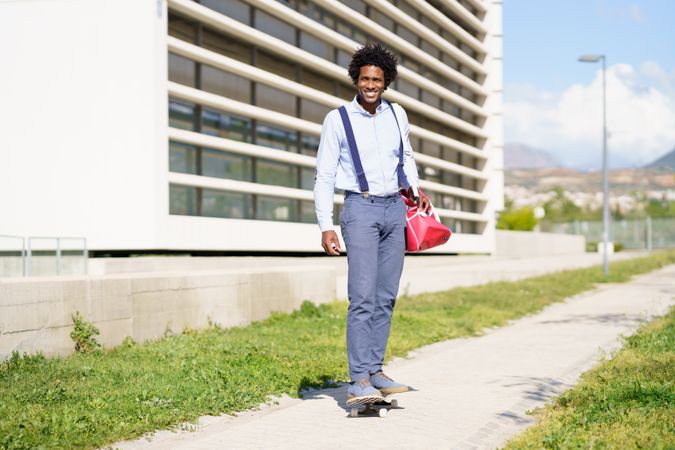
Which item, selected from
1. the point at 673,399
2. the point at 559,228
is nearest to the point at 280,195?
the point at 673,399

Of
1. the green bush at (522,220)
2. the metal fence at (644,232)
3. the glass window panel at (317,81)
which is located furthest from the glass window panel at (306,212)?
the metal fence at (644,232)

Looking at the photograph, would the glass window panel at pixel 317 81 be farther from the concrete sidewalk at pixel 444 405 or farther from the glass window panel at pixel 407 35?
the concrete sidewalk at pixel 444 405

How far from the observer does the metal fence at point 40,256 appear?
65.0 feet

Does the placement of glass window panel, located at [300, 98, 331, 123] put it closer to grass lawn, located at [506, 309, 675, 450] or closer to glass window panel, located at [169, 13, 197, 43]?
glass window panel, located at [169, 13, 197, 43]

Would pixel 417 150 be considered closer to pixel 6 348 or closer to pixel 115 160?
pixel 115 160

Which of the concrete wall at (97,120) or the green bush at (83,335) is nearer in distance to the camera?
the green bush at (83,335)

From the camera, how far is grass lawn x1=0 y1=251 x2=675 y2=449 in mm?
4840

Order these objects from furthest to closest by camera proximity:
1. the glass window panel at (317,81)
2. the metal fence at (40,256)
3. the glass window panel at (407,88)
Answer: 1. the glass window panel at (407,88)
2. the glass window panel at (317,81)
3. the metal fence at (40,256)

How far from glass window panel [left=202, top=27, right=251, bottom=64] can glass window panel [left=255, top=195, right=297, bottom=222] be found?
5.32 metres

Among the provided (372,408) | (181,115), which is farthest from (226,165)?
(372,408)

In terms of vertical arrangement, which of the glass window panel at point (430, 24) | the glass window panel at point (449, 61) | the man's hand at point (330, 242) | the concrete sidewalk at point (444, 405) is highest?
the glass window panel at point (430, 24)

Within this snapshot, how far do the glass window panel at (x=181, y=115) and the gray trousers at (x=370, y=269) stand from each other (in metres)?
23.5

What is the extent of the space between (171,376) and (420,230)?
2211 millimetres

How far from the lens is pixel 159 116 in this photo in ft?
87.6
